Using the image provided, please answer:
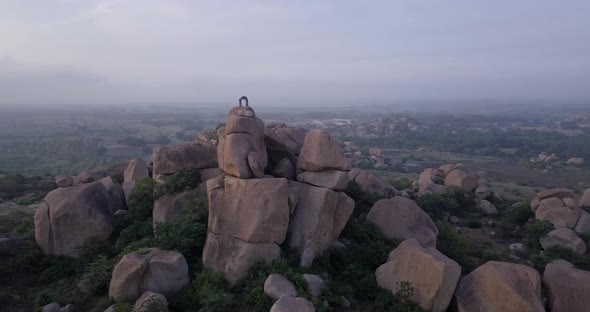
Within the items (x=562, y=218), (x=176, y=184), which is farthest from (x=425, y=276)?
(x=562, y=218)

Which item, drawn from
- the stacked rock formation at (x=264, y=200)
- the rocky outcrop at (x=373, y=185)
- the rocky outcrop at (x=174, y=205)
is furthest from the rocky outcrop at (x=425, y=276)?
the rocky outcrop at (x=373, y=185)

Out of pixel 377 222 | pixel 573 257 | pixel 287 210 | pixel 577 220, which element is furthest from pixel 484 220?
pixel 287 210

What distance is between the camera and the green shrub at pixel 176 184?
1702 centimetres

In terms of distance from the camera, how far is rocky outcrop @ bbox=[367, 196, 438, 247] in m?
17.5

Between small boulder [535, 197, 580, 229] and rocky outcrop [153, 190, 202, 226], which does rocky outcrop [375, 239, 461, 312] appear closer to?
rocky outcrop [153, 190, 202, 226]

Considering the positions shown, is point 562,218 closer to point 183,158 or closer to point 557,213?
point 557,213

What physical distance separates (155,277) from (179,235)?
2.00 m

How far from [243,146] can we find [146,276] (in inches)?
213

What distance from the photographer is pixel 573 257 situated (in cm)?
1959

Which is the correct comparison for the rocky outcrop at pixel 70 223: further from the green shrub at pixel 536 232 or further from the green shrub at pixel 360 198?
the green shrub at pixel 536 232

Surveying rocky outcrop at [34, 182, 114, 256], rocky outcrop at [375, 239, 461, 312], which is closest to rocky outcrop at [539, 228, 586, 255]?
rocky outcrop at [375, 239, 461, 312]

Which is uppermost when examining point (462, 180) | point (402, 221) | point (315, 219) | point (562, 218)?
point (315, 219)

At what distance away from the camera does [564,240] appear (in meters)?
21.1

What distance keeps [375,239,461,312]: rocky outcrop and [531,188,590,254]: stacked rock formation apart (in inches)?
413
